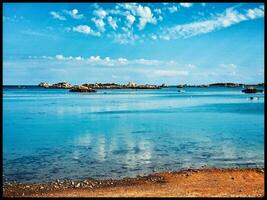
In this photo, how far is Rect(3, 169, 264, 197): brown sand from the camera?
13.9 meters

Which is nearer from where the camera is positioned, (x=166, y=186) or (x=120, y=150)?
(x=166, y=186)

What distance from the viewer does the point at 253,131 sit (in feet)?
112

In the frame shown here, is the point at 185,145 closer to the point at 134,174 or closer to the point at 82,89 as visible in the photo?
the point at 134,174

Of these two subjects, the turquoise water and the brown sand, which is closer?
the brown sand

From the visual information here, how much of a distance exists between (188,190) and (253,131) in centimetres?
2113

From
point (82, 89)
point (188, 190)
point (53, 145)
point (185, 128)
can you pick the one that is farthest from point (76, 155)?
point (82, 89)

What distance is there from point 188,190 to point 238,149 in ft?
34.9

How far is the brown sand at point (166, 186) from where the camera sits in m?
13.9

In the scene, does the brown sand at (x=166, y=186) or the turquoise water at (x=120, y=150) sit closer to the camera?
the brown sand at (x=166, y=186)

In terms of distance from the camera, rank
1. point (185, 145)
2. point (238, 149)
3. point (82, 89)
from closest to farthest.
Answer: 1. point (238, 149)
2. point (185, 145)
3. point (82, 89)

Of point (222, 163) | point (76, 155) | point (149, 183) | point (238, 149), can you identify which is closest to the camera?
point (149, 183)

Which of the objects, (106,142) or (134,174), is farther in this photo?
(106,142)

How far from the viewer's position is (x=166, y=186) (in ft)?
50.7

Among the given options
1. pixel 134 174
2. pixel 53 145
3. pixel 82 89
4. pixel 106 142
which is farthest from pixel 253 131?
pixel 82 89
